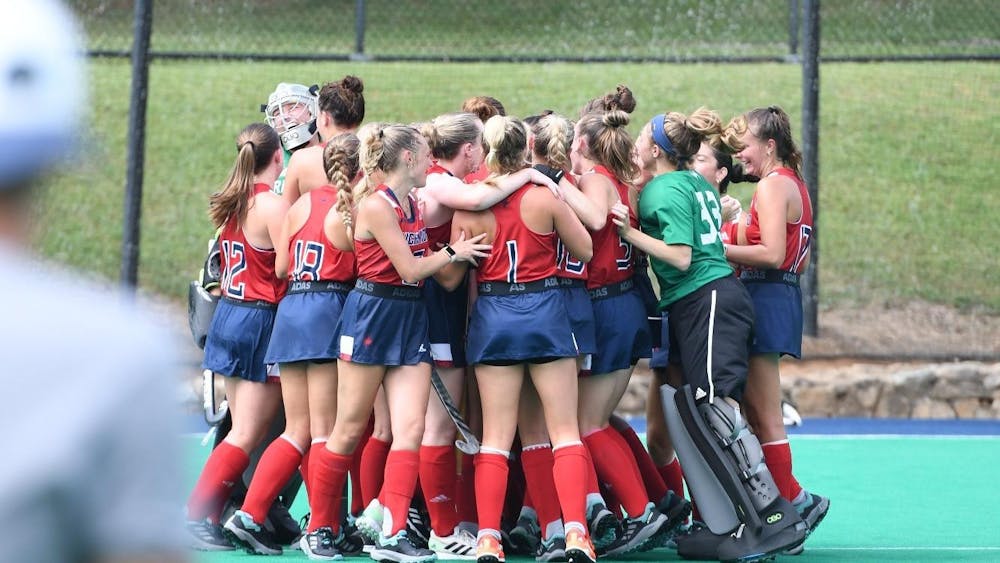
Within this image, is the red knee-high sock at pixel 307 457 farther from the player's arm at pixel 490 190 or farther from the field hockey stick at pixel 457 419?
the player's arm at pixel 490 190

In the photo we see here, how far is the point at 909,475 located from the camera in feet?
25.8

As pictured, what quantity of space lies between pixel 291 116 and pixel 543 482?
75.2 inches

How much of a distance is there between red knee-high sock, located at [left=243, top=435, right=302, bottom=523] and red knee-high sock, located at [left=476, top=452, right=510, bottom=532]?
0.83m

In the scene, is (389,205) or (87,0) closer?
(389,205)

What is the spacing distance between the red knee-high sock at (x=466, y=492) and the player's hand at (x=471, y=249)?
3.07ft

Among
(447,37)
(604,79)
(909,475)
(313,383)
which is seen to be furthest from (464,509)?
(604,79)

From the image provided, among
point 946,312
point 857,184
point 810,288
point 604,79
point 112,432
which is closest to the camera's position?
point 112,432

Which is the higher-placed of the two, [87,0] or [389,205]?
[87,0]

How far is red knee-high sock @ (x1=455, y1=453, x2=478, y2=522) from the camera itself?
5.99m

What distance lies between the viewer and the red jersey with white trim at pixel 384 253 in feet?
18.0

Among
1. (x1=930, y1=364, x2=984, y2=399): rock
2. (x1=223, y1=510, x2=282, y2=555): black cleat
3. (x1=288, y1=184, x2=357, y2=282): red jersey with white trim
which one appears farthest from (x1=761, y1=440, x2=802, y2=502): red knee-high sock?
(x1=930, y1=364, x2=984, y2=399): rock

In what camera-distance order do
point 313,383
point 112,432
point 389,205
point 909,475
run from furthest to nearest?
point 909,475, point 313,383, point 389,205, point 112,432

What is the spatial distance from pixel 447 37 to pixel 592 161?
219 inches

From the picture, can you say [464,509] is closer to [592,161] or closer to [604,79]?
[592,161]
